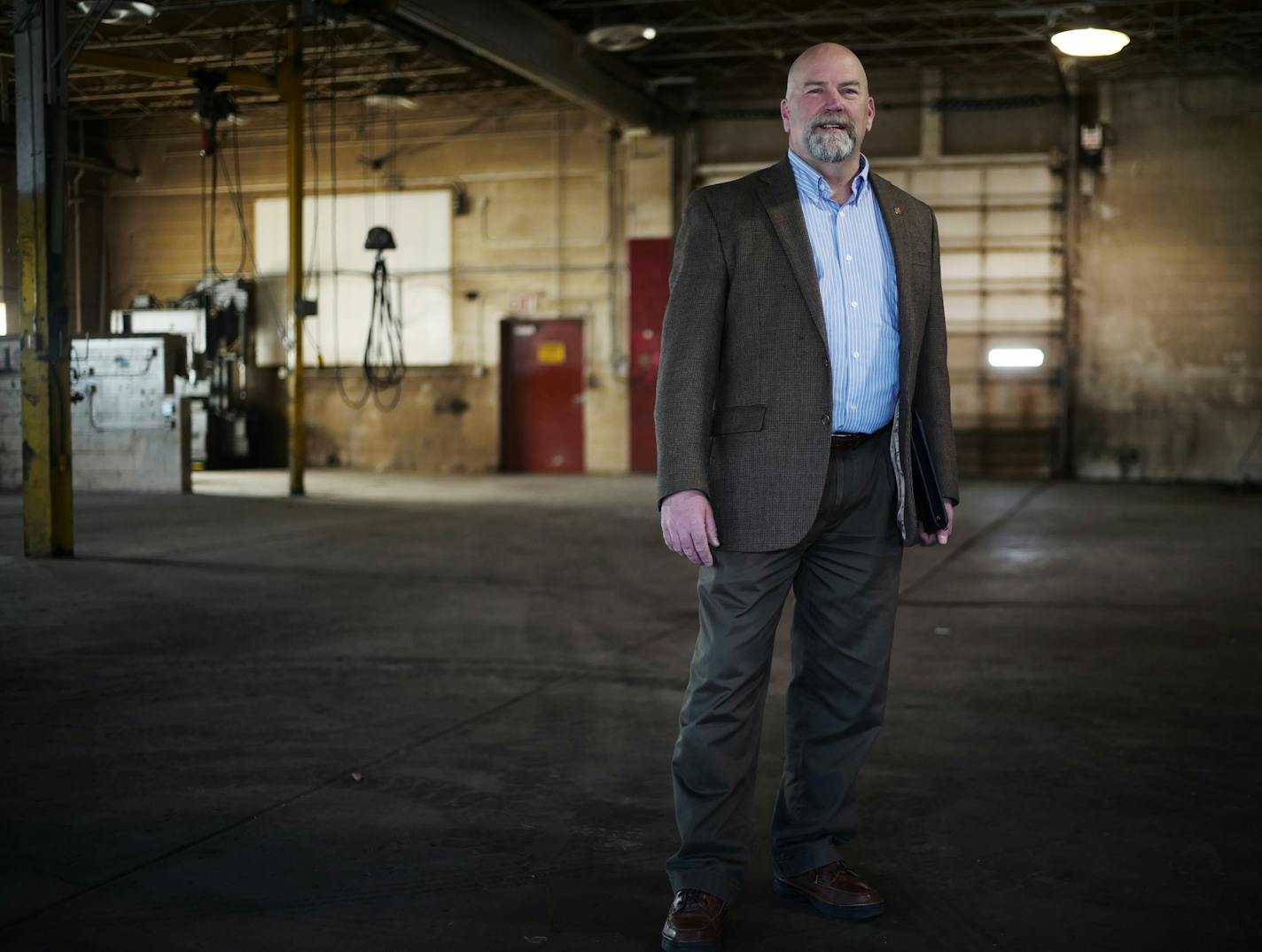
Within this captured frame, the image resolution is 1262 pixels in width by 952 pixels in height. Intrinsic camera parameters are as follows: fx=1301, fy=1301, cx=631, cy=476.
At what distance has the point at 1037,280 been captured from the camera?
51.6 feet

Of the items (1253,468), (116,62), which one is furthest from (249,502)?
(1253,468)

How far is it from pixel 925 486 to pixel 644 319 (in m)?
14.3

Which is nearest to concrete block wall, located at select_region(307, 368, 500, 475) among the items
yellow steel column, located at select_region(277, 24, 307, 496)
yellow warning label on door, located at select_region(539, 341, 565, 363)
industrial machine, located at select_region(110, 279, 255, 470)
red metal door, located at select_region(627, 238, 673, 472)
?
yellow warning label on door, located at select_region(539, 341, 565, 363)

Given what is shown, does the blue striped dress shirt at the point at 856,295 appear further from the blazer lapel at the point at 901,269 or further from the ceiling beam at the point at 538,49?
the ceiling beam at the point at 538,49

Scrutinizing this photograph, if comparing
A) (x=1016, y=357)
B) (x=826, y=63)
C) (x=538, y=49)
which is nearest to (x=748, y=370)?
(x=826, y=63)

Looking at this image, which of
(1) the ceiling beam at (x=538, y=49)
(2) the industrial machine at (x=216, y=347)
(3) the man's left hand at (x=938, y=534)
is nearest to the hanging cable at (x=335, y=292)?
(2) the industrial machine at (x=216, y=347)

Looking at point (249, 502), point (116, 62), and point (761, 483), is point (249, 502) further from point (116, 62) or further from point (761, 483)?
point (761, 483)

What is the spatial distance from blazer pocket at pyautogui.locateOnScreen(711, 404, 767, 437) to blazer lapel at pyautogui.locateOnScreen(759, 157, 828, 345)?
185 mm

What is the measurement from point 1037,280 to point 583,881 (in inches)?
566

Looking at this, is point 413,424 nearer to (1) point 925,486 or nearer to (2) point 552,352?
(2) point 552,352

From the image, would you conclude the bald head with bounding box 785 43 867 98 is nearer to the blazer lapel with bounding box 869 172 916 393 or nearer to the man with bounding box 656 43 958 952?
the man with bounding box 656 43 958 952

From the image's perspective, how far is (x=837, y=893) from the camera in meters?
2.48

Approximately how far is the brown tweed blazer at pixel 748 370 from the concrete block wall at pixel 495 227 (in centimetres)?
1435

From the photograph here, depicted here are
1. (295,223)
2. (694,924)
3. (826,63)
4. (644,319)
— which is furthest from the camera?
(644,319)
